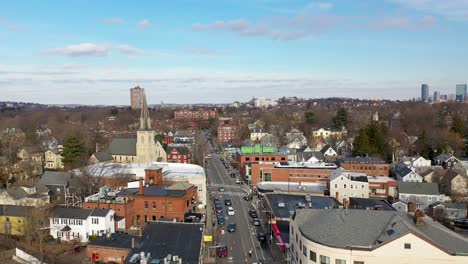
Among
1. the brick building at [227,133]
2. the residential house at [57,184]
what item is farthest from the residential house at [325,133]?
the residential house at [57,184]

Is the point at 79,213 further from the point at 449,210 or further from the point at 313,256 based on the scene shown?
the point at 449,210

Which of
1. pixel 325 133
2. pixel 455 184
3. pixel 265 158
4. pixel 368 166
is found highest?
pixel 325 133

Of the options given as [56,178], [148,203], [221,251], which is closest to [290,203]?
[221,251]

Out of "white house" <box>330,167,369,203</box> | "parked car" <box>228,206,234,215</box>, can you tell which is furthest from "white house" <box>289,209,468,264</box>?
"white house" <box>330,167,369,203</box>

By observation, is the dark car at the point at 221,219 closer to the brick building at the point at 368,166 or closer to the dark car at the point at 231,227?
the dark car at the point at 231,227

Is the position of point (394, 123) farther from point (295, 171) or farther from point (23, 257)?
point (23, 257)

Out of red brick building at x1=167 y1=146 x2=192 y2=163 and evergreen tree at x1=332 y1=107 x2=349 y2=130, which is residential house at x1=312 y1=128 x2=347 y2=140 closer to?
evergreen tree at x1=332 y1=107 x2=349 y2=130
